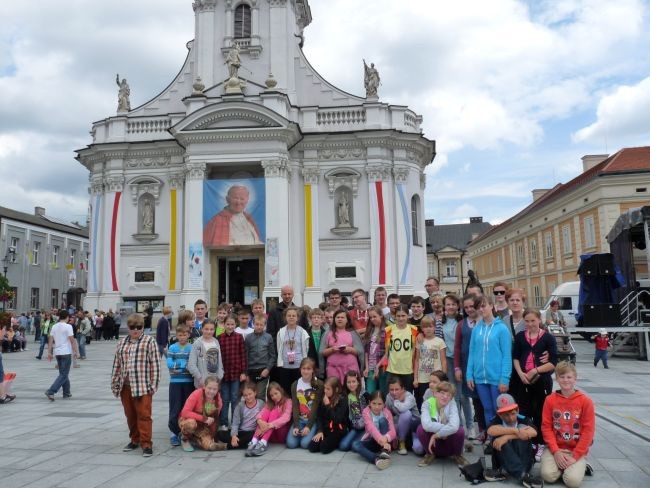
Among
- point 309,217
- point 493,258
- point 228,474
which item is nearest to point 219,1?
point 309,217

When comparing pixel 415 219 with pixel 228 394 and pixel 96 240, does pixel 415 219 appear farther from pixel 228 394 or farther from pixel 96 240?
pixel 228 394

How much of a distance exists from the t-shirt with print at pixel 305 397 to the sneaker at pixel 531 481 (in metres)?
2.66

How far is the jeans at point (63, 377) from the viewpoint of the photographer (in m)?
10.5

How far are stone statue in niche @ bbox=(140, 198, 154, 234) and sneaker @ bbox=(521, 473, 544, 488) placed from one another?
981 inches

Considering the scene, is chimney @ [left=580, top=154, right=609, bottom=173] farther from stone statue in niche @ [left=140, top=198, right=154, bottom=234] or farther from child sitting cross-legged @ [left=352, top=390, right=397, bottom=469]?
child sitting cross-legged @ [left=352, top=390, right=397, bottom=469]

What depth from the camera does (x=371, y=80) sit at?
2833 cm

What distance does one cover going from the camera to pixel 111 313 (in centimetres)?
2623

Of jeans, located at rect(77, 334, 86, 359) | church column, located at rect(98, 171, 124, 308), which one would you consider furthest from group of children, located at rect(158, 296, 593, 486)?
church column, located at rect(98, 171, 124, 308)

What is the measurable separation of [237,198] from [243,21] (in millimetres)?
10577

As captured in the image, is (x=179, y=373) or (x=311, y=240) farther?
(x=311, y=240)

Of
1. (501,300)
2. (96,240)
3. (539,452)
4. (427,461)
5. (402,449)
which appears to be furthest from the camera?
(96,240)

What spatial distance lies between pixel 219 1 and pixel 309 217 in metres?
13.0

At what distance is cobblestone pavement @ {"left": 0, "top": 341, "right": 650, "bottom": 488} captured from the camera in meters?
5.54

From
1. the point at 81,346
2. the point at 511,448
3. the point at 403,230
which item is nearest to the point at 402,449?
the point at 511,448
